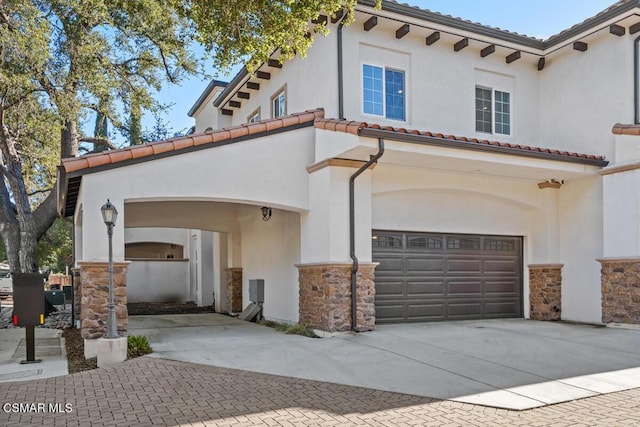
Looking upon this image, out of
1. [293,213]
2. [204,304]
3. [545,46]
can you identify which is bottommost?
[204,304]

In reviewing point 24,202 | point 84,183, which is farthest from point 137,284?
point 84,183

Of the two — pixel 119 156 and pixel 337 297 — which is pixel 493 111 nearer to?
pixel 337 297

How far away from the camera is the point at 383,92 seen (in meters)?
11.8

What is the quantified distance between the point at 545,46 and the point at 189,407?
1201 centimetres

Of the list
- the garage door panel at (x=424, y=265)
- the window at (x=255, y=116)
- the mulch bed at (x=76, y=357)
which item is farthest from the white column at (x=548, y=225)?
the mulch bed at (x=76, y=357)

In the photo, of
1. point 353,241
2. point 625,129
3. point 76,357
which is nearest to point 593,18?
point 625,129

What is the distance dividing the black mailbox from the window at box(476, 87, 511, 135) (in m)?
10.1

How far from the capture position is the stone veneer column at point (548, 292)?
1254cm

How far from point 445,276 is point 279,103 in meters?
6.32

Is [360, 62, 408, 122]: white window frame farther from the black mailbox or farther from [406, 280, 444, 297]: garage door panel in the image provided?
the black mailbox

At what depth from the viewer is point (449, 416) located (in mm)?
5422

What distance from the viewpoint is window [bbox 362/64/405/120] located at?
11.7 metres

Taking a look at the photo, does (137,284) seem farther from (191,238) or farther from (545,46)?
(545,46)

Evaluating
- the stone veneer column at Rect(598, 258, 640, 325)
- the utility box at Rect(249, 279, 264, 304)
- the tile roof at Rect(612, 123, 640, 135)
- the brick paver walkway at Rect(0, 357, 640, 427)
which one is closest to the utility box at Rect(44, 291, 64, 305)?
the utility box at Rect(249, 279, 264, 304)
